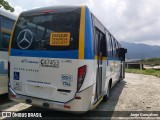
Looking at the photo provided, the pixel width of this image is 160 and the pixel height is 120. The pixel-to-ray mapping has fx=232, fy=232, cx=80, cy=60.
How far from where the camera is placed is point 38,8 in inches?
252

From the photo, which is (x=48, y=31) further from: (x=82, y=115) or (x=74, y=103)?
(x=82, y=115)

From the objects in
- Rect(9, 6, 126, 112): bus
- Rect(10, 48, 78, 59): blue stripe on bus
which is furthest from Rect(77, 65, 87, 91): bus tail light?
Rect(10, 48, 78, 59): blue stripe on bus

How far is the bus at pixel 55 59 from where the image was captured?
5.48 m

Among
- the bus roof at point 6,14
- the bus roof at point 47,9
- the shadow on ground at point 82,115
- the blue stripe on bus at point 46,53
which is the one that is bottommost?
the shadow on ground at point 82,115

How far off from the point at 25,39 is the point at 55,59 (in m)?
1.12

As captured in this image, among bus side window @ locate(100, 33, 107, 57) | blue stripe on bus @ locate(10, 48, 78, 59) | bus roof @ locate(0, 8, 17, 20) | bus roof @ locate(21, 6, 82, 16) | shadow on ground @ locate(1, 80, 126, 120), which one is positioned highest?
bus roof @ locate(0, 8, 17, 20)

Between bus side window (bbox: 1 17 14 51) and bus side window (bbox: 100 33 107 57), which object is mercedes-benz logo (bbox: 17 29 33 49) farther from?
bus side window (bbox: 100 33 107 57)

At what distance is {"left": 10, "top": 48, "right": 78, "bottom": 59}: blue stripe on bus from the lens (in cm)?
549

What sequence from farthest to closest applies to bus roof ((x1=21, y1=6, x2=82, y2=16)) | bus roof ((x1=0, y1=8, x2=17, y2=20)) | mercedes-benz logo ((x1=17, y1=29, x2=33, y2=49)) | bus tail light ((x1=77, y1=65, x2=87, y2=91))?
1. bus roof ((x1=0, y1=8, x2=17, y2=20))
2. mercedes-benz logo ((x1=17, y1=29, x2=33, y2=49))
3. bus roof ((x1=21, y1=6, x2=82, y2=16))
4. bus tail light ((x1=77, y1=65, x2=87, y2=91))

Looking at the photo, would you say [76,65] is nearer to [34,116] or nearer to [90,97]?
[90,97]

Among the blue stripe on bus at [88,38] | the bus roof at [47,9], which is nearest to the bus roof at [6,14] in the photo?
the bus roof at [47,9]

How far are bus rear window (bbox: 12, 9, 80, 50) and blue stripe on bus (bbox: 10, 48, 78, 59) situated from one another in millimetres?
84

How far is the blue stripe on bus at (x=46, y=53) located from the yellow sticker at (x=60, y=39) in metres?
0.20

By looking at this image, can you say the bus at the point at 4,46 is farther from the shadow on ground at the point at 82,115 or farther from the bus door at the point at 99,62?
the bus door at the point at 99,62
